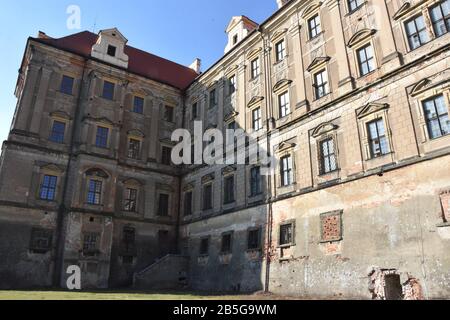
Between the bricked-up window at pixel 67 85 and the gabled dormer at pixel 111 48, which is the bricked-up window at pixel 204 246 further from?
the gabled dormer at pixel 111 48

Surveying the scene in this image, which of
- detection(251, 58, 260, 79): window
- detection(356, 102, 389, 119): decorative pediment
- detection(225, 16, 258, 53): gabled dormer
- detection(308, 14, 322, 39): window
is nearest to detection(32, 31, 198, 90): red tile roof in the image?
detection(225, 16, 258, 53): gabled dormer

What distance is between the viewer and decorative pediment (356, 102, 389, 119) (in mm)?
15148

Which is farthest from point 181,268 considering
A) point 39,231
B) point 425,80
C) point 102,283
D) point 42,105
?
point 425,80

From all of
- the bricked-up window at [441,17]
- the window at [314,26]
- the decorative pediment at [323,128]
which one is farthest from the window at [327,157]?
the window at [314,26]

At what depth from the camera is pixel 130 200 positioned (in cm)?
2597

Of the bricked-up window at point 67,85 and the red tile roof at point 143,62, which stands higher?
the red tile roof at point 143,62

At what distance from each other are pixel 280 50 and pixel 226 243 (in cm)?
1224

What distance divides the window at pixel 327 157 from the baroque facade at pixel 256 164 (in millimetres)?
84

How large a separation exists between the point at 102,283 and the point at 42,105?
1237 centimetres

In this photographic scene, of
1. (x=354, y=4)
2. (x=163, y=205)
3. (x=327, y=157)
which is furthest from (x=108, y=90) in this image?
(x=354, y=4)

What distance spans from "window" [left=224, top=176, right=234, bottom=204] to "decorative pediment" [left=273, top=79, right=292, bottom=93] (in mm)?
6086

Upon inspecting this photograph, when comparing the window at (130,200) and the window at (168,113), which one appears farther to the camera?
the window at (168,113)

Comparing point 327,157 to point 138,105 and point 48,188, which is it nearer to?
point 138,105

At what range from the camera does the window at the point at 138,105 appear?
28.4 meters
